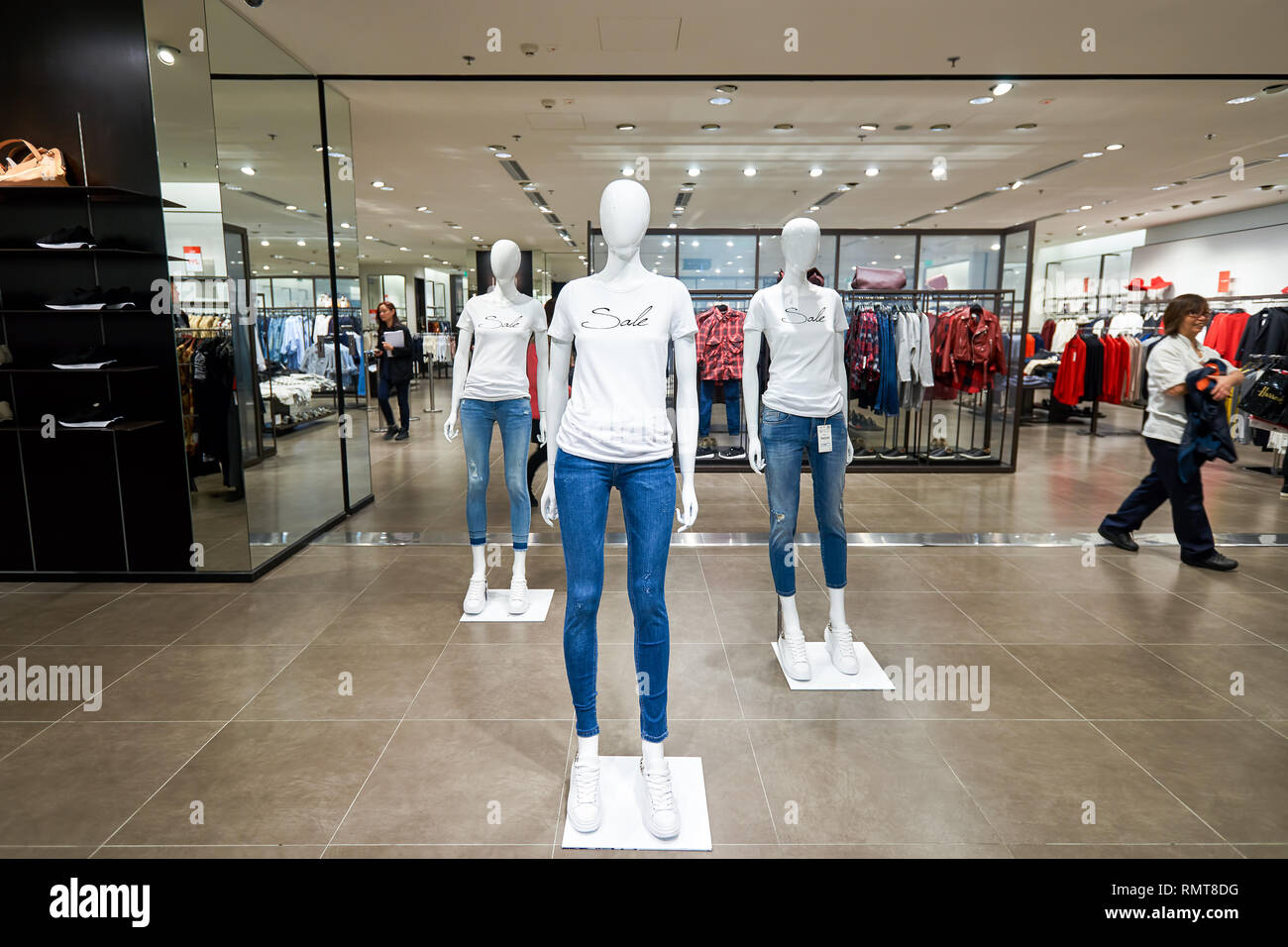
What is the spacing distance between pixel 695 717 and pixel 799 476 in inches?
38.3

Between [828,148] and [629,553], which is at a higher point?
[828,148]

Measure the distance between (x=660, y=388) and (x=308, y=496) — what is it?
3732mm

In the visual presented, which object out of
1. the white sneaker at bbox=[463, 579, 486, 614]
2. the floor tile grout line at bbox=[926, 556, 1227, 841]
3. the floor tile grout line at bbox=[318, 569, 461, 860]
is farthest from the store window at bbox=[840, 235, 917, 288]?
the floor tile grout line at bbox=[318, 569, 461, 860]

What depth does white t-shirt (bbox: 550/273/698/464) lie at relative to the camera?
1922mm

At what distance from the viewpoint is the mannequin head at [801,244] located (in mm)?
2680

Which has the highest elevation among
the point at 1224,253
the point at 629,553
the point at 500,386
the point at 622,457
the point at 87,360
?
the point at 1224,253

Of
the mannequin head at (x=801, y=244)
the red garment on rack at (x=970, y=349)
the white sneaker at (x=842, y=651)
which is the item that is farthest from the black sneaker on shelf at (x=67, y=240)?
the red garment on rack at (x=970, y=349)

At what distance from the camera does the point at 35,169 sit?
3.72 m

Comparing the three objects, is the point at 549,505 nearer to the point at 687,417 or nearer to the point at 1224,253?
the point at 687,417

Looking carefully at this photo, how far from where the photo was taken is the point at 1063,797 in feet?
7.12

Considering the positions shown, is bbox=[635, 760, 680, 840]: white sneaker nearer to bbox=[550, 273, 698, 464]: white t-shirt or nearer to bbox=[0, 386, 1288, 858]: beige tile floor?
bbox=[0, 386, 1288, 858]: beige tile floor

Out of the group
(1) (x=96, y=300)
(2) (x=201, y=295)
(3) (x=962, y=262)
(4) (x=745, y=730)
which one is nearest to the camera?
(4) (x=745, y=730)

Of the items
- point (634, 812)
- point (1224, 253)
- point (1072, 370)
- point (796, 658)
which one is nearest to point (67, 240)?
point (634, 812)
